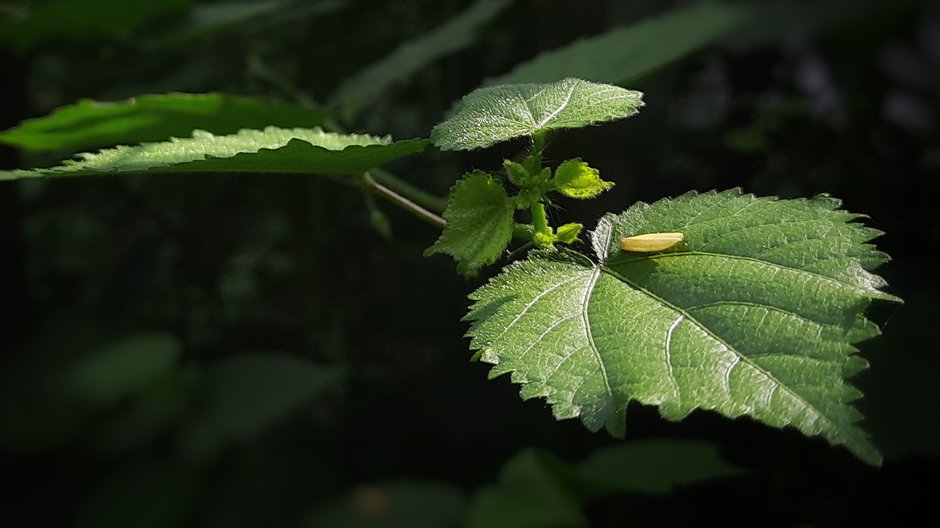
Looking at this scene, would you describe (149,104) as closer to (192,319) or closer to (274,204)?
(274,204)

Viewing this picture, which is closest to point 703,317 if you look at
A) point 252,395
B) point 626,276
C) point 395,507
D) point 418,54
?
point 626,276

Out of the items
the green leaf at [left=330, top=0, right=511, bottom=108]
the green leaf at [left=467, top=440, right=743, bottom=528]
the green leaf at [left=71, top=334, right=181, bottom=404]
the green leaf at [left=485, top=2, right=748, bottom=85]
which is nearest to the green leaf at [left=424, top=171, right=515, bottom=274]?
the green leaf at [left=485, top=2, right=748, bottom=85]

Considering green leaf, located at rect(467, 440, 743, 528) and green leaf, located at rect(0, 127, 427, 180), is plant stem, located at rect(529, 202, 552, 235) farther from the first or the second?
green leaf, located at rect(467, 440, 743, 528)

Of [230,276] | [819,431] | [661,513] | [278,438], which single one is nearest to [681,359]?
[819,431]

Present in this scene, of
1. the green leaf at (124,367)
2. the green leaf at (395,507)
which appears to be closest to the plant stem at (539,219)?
the green leaf at (395,507)

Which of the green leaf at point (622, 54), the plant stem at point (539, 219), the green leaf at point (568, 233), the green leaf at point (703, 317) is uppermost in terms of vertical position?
the green leaf at point (622, 54)

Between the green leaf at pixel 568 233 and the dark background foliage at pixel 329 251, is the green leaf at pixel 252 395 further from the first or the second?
the green leaf at pixel 568 233
